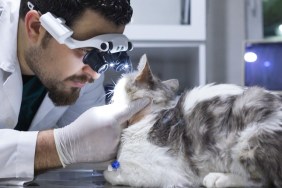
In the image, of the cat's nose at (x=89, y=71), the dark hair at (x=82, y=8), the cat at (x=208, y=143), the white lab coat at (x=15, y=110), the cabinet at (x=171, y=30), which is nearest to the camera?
the cat at (x=208, y=143)

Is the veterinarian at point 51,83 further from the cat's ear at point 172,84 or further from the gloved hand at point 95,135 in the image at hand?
the cat's ear at point 172,84

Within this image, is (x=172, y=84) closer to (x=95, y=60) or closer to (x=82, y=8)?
(x=95, y=60)

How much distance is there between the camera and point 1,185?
0.94 m

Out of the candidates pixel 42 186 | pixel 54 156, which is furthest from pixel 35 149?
pixel 42 186

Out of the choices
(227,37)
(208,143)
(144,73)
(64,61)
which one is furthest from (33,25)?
(227,37)

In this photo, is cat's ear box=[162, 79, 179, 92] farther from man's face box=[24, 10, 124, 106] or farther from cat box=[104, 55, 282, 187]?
man's face box=[24, 10, 124, 106]

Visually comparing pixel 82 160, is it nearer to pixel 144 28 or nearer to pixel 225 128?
pixel 225 128

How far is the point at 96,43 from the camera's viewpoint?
1.13m

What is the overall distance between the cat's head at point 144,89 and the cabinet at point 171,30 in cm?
72

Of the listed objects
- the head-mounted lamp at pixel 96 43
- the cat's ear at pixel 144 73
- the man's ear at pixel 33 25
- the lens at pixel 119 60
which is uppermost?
Result: the man's ear at pixel 33 25

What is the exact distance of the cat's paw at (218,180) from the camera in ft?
2.90

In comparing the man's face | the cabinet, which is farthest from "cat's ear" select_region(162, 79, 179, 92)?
the cabinet

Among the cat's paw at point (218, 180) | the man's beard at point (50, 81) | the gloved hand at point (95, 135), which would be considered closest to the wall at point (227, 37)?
the man's beard at point (50, 81)

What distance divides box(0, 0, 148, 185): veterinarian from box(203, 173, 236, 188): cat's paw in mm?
294
